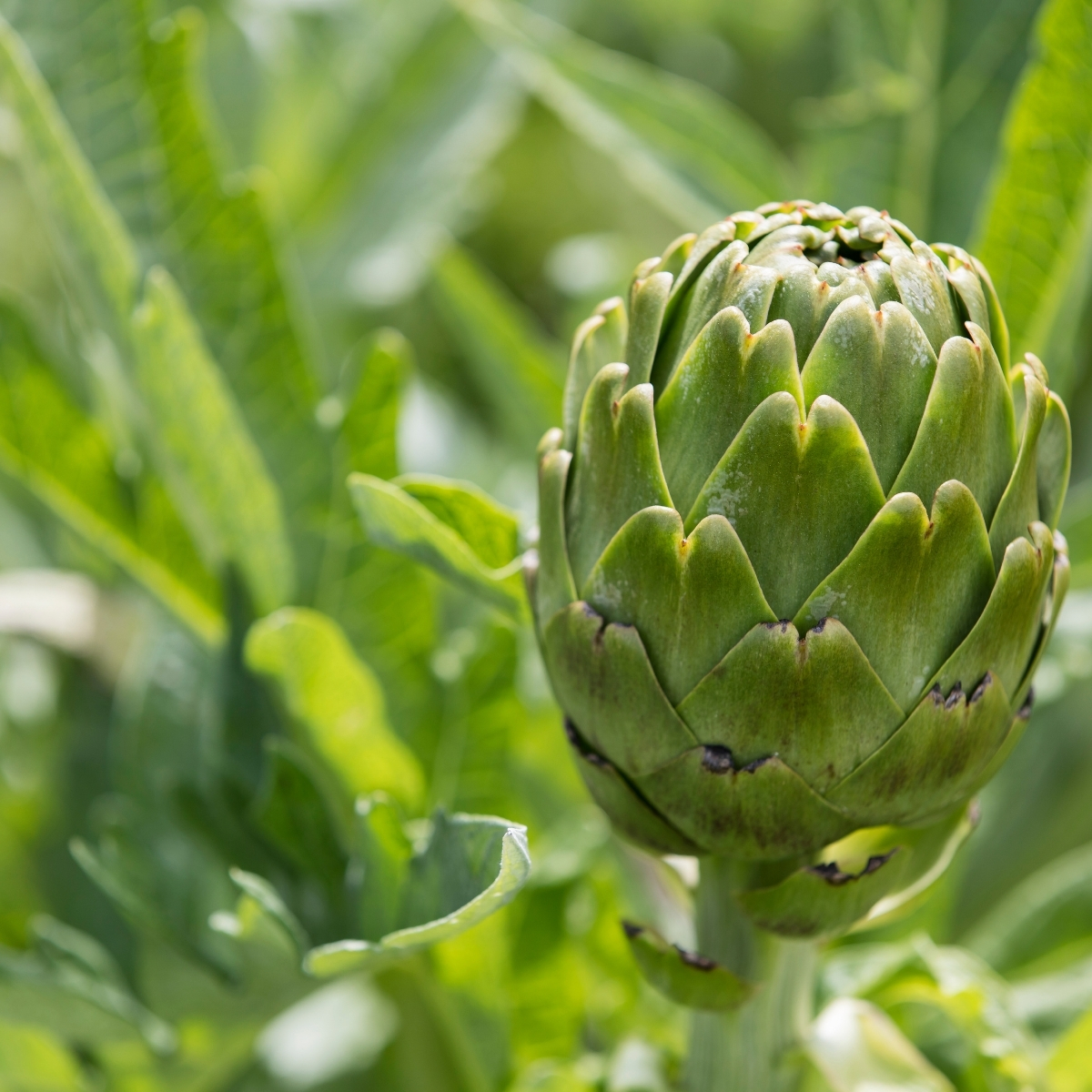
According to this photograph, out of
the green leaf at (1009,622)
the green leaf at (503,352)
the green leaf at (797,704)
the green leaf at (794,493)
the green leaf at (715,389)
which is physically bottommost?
the green leaf at (797,704)

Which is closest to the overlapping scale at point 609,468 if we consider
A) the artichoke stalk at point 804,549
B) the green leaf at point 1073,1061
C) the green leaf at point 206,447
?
the artichoke stalk at point 804,549

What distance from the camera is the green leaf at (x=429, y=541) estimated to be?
0.45m

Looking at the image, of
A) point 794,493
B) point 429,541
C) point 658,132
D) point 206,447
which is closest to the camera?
point 794,493

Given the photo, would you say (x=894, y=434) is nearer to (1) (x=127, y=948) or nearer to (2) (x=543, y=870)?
(2) (x=543, y=870)

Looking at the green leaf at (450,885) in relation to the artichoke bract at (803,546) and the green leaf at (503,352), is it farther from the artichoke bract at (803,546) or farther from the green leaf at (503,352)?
the green leaf at (503,352)

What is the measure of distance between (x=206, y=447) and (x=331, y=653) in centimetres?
10

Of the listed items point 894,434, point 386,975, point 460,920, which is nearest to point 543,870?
point 386,975

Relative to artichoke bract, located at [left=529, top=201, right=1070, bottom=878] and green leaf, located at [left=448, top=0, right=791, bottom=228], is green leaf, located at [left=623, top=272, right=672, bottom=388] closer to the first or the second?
artichoke bract, located at [left=529, top=201, right=1070, bottom=878]

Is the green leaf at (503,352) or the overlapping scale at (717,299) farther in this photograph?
the green leaf at (503,352)

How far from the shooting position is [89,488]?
626 mm

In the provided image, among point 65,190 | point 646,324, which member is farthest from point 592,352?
point 65,190

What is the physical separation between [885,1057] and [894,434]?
26 centimetres

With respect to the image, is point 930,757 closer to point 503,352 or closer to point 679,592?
point 679,592

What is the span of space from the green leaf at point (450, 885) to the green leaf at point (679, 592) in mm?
66
